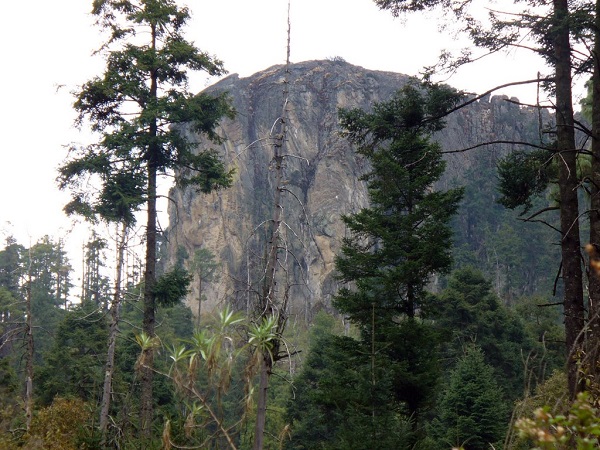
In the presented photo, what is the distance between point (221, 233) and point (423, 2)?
70634 millimetres

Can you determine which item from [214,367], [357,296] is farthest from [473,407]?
[214,367]

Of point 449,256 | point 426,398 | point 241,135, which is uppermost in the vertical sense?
point 241,135

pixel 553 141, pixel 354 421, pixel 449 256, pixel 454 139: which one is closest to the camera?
pixel 354 421

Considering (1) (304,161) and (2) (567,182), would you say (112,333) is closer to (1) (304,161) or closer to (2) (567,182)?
(2) (567,182)

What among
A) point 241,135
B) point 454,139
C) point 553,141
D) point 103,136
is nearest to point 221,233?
point 241,135

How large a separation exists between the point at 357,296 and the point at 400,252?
1371 mm

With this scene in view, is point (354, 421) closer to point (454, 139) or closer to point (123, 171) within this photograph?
point (123, 171)

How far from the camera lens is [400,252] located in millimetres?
14266

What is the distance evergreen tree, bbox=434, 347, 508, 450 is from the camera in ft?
54.5

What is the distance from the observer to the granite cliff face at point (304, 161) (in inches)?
2998

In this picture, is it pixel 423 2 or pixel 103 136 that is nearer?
pixel 423 2

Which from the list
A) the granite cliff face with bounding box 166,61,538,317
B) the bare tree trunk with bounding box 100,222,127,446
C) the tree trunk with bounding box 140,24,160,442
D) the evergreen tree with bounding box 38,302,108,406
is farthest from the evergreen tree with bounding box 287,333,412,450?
the granite cliff face with bounding box 166,61,538,317

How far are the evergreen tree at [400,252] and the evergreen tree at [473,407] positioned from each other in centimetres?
322

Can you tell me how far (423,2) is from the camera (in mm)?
10086
